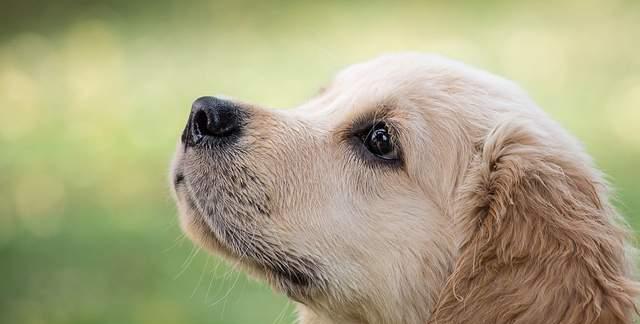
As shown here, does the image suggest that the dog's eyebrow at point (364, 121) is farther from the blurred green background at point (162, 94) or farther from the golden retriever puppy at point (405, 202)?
the blurred green background at point (162, 94)

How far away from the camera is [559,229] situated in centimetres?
341

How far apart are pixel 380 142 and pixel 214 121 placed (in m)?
0.61

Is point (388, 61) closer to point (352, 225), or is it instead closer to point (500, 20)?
point (352, 225)

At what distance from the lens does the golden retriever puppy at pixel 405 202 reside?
11.2 feet

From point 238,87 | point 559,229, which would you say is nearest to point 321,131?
point 559,229

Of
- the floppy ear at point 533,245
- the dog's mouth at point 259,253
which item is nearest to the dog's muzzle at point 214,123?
the dog's mouth at point 259,253

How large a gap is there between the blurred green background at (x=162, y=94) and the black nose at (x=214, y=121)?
8.16ft

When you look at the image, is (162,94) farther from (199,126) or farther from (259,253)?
(259,253)

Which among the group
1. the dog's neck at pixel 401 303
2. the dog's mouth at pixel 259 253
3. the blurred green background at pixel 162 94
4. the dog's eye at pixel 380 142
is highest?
the dog's eye at pixel 380 142

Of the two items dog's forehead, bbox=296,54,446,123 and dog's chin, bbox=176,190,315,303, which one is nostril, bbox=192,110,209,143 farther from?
dog's forehead, bbox=296,54,446,123

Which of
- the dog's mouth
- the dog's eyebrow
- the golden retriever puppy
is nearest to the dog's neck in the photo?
the golden retriever puppy

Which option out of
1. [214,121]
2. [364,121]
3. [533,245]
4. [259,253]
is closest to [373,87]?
[364,121]

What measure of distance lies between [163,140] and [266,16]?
10.3ft

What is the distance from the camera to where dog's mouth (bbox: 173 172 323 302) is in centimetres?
360
